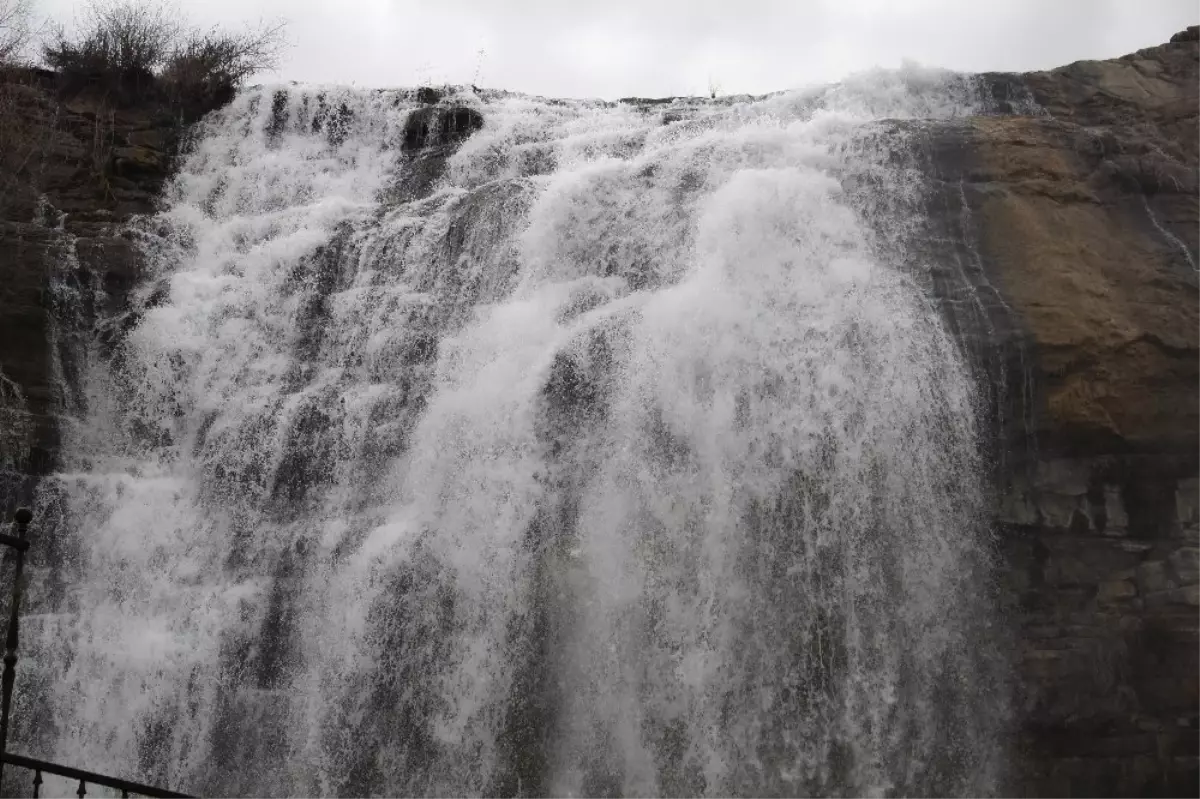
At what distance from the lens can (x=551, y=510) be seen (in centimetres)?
979

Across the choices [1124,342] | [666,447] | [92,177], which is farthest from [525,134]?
[1124,342]

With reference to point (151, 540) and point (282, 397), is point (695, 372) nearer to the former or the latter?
point (282, 397)

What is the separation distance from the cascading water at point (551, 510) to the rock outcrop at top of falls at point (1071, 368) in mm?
414

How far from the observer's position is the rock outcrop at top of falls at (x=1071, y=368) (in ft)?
31.5

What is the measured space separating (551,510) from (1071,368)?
5014mm

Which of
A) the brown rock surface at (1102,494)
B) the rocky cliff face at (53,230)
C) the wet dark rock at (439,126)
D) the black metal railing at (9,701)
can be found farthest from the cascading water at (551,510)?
the wet dark rock at (439,126)

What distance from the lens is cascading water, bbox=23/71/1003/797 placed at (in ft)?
30.0

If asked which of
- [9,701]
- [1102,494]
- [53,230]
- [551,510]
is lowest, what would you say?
[9,701]

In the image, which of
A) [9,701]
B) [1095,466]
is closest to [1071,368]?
[1095,466]

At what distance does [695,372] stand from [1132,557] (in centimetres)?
431

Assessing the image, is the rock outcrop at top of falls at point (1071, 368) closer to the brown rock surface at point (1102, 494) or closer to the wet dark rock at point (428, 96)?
the brown rock surface at point (1102, 494)

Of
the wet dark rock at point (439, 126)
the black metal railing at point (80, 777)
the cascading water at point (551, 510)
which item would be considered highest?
the wet dark rock at point (439, 126)

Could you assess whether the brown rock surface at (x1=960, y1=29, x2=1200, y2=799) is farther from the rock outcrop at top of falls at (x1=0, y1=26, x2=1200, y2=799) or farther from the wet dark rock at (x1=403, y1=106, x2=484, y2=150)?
the wet dark rock at (x1=403, y1=106, x2=484, y2=150)

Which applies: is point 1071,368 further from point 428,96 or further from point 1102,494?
point 428,96
